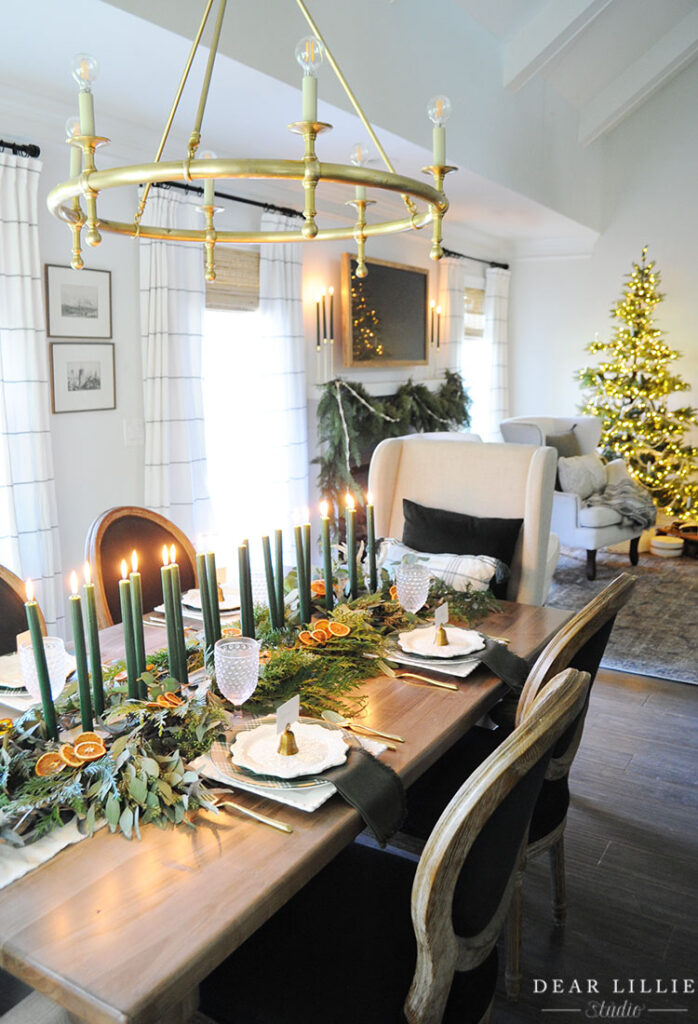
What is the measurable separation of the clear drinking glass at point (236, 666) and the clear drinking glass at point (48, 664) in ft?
0.97

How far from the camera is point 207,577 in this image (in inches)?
67.6

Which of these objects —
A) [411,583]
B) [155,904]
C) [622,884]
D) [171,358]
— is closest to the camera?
Answer: [155,904]

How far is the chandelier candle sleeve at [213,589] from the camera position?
1.71 metres

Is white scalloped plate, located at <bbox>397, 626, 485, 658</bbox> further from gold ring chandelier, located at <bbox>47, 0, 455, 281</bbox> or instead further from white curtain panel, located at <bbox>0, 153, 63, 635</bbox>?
white curtain panel, located at <bbox>0, 153, 63, 635</bbox>

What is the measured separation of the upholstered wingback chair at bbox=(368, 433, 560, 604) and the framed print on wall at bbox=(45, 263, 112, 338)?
154 cm

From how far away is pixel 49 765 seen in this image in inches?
51.9

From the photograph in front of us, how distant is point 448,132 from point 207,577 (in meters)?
3.66

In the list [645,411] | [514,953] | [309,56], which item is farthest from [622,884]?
[645,411]

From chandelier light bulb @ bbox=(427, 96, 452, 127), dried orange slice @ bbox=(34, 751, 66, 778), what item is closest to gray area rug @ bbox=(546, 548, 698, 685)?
chandelier light bulb @ bbox=(427, 96, 452, 127)

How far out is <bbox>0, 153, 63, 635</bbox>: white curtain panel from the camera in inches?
127

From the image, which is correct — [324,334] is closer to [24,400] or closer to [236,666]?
[24,400]

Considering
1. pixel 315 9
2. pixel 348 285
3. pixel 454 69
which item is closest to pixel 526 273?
pixel 348 285

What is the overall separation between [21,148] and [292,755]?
9.46ft

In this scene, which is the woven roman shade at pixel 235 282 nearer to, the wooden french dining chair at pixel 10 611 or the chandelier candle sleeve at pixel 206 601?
the wooden french dining chair at pixel 10 611
